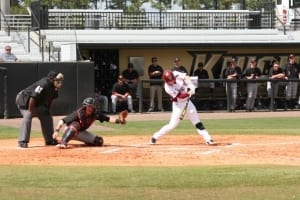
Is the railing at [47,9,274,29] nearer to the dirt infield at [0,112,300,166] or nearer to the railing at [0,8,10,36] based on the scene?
the railing at [0,8,10,36]

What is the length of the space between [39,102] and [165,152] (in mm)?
2672

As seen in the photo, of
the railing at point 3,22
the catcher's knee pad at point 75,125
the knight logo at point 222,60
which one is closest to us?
the catcher's knee pad at point 75,125

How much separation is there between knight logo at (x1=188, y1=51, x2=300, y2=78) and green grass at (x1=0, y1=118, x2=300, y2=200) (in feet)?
59.3

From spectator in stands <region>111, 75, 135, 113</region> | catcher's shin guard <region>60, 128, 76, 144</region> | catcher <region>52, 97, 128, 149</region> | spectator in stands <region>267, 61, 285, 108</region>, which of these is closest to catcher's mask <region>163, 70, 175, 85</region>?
catcher <region>52, 97, 128, 149</region>

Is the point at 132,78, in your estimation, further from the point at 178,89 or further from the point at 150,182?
the point at 150,182

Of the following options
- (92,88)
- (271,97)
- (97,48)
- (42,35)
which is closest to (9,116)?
(92,88)

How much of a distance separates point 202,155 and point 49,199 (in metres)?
5.19

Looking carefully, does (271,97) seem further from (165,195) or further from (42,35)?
(165,195)

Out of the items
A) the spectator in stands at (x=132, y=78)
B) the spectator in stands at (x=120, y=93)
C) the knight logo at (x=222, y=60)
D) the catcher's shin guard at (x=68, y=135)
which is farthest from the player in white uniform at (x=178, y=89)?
the knight logo at (x=222, y=60)

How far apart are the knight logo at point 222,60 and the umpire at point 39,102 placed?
15.1 metres

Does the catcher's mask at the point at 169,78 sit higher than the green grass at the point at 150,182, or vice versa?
the catcher's mask at the point at 169,78

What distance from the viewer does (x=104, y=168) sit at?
34.9 ft

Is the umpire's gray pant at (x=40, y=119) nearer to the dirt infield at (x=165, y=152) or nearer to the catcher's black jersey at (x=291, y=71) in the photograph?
the dirt infield at (x=165, y=152)

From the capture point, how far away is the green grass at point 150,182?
318 inches
